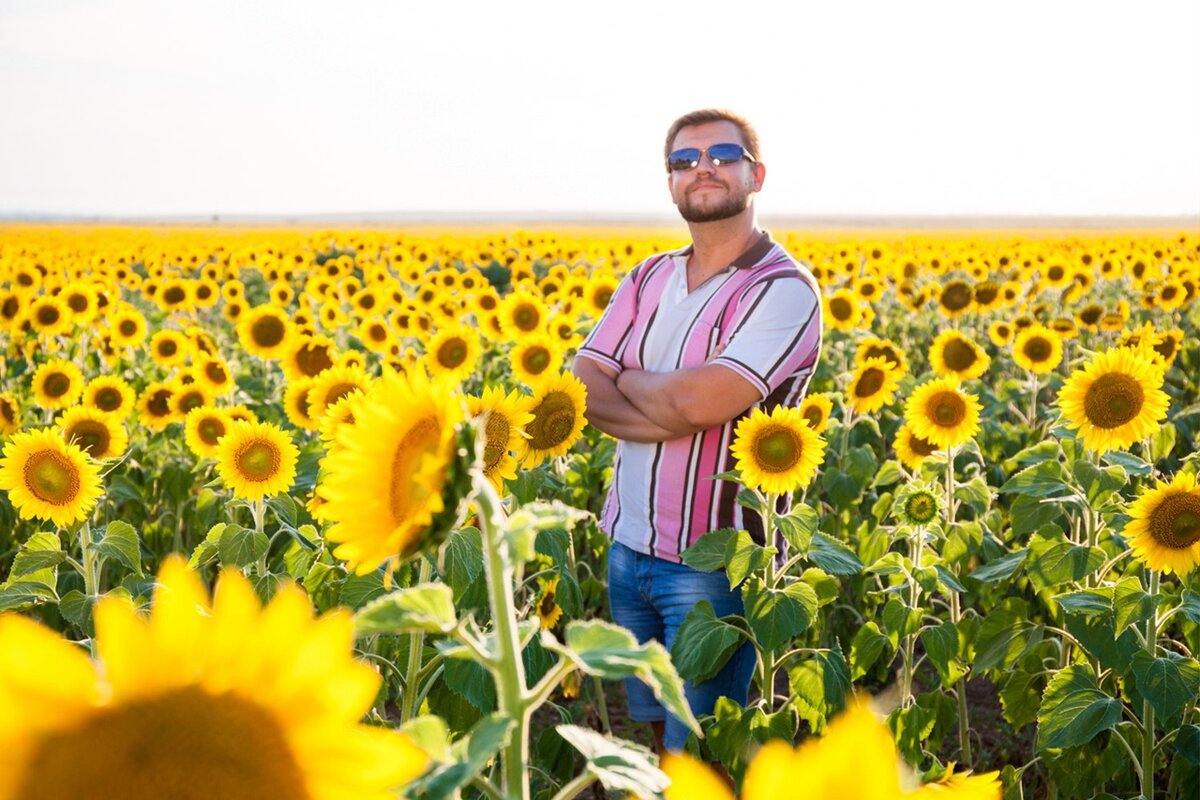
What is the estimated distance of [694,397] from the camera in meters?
3.41

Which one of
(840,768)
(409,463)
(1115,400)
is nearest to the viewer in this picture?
(840,768)

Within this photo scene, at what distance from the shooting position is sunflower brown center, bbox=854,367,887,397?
234 inches

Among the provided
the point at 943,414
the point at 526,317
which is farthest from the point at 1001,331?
the point at 943,414

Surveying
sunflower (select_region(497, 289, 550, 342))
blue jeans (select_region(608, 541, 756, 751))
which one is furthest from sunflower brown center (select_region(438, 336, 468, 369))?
blue jeans (select_region(608, 541, 756, 751))

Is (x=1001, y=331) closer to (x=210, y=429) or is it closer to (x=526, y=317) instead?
(x=526, y=317)

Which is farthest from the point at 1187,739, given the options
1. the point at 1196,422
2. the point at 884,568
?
the point at 1196,422

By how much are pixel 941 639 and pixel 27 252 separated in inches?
782

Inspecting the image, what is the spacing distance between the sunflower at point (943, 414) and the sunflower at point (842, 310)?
4897 mm

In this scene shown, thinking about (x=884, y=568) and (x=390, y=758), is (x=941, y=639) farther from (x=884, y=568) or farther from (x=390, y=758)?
(x=390, y=758)

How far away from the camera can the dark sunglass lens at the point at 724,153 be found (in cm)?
362

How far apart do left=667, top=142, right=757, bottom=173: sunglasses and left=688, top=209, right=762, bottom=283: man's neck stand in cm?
18

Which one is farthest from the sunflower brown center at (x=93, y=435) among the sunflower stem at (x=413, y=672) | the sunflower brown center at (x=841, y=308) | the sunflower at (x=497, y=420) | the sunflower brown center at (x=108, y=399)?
the sunflower brown center at (x=841, y=308)

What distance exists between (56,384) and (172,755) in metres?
6.08

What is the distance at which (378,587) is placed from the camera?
10.0ft
